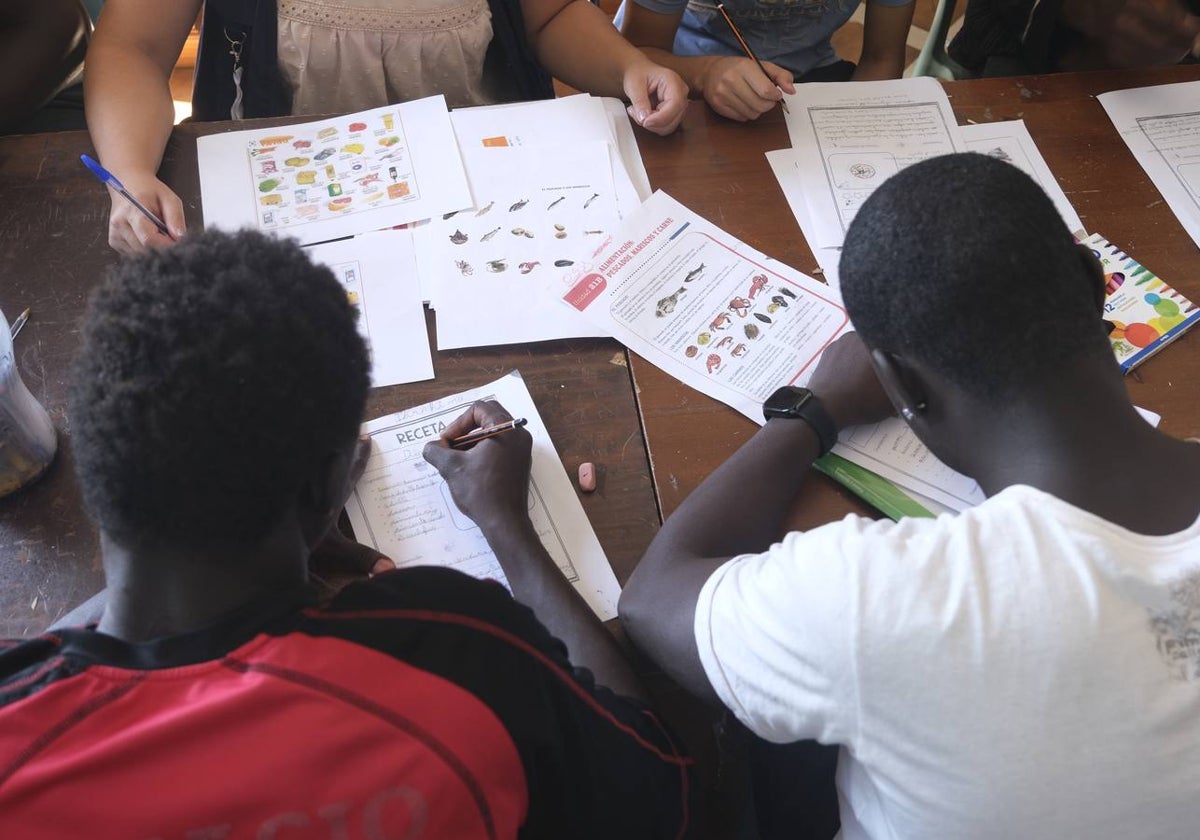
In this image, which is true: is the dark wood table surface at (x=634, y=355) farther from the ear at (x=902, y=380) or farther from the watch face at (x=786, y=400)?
the ear at (x=902, y=380)

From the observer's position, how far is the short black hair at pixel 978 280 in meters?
0.64

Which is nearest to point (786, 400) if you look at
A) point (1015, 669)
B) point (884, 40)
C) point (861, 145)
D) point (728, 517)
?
point (728, 517)

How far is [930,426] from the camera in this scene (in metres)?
0.73

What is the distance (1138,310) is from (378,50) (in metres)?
1.11

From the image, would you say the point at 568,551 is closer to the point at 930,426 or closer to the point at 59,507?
the point at 930,426

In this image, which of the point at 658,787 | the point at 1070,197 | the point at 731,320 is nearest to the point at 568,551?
the point at 658,787

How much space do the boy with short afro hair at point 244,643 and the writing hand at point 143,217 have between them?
19.4 inches

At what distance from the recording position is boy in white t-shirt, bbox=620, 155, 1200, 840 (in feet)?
1.86

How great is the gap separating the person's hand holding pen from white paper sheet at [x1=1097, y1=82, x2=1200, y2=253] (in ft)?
3.03

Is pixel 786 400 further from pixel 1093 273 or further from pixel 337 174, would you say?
pixel 337 174

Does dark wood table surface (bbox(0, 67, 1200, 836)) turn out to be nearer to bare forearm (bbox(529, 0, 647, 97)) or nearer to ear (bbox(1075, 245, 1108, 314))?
bare forearm (bbox(529, 0, 647, 97))

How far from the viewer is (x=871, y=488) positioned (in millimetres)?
878

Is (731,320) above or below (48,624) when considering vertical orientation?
above

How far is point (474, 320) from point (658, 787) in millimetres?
547
